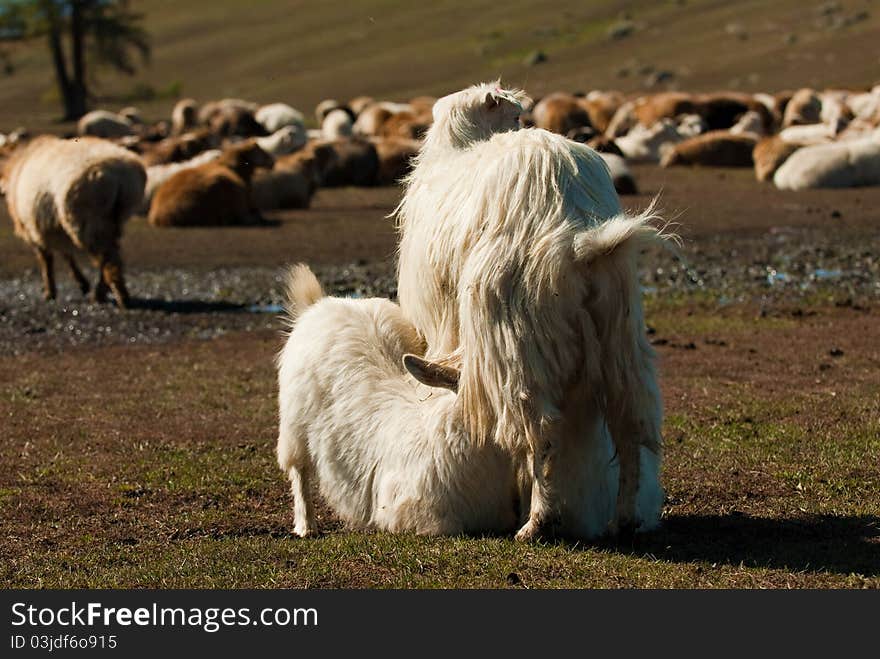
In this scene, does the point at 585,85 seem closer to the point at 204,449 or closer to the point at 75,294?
the point at 75,294

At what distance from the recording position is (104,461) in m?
→ 8.77

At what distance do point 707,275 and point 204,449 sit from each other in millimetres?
8774

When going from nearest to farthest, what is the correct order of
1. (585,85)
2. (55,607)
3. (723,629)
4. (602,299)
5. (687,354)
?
(723,629)
(55,607)
(602,299)
(687,354)
(585,85)

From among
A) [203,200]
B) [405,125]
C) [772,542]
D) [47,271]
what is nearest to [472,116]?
[772,542]

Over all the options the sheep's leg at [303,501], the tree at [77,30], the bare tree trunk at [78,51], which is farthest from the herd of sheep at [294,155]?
the tree at [77,30]

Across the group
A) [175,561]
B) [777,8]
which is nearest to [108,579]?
[175,561]

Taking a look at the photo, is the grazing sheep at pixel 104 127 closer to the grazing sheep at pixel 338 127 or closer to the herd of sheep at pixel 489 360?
the grazing sheep at pixel 338 127

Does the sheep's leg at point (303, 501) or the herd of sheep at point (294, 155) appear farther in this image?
the herd of sheep at point (294, 155)

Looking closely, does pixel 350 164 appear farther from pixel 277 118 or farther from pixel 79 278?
pixel 277 118

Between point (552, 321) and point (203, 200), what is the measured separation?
1695 cm

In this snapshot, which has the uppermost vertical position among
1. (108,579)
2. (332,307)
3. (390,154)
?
(332,307)

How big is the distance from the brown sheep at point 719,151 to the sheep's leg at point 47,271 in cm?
1892

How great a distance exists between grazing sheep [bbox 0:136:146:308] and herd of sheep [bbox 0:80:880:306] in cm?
1

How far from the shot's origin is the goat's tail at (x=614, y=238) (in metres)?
5.57
